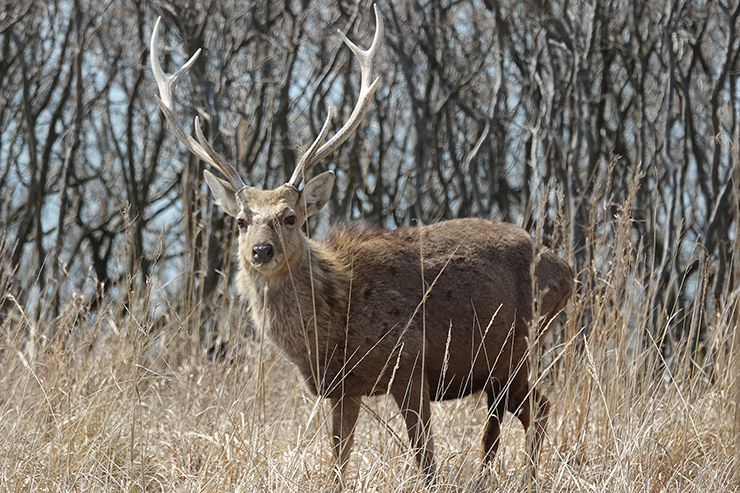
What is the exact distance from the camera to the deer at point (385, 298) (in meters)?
3.72

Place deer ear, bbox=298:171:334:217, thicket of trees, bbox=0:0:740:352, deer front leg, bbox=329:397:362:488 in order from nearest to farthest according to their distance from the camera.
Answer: deer front leg, bbox=329:397:362:488 → deer ear, bbox=298:171:334:217 → thicket of trees, bbox=0:0:740:352

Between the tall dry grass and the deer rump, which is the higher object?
the deer rump

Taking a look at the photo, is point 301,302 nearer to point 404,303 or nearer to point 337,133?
point 404,303

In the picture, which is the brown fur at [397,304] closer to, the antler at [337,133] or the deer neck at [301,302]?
the deer neck at [301,302]

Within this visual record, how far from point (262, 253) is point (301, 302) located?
1.16ft

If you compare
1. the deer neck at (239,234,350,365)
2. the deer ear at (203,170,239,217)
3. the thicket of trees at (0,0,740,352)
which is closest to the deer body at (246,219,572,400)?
the deer neck at (239,234,350,365)

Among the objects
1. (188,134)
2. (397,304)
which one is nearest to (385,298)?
(397,304)

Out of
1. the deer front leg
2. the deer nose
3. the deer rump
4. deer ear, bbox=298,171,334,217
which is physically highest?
deer ear, bbox=298,171,334,217

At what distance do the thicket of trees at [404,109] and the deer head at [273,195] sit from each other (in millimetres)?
2702

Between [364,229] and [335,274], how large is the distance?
0.42m

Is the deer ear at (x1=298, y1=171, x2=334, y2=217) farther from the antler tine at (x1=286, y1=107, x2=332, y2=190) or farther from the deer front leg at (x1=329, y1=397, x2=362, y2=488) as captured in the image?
the deer front leg at (x1=329, y1=397, x2=362, y2=488)

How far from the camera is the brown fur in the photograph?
12.2 feet

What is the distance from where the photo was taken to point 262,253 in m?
3.70

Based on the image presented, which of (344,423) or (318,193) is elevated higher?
(318,193)
